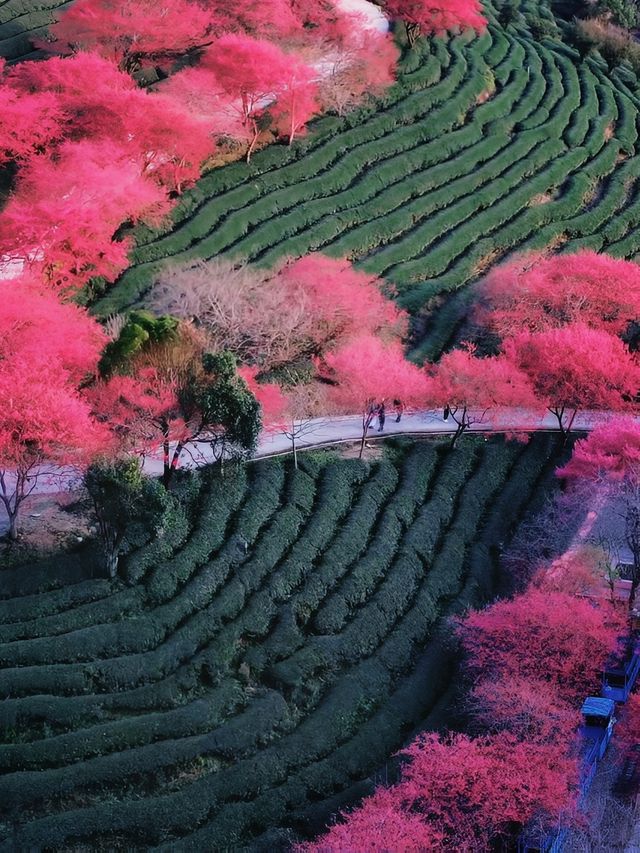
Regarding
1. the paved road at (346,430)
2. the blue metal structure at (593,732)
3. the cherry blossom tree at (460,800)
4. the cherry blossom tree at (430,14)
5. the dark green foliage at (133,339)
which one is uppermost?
the cherry blossom tree at (430,14)

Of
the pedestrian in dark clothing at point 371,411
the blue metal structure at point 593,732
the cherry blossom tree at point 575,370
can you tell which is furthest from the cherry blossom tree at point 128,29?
the blue metal structure at point 593,732

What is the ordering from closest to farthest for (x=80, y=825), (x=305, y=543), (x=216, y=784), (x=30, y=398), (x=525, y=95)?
1. (x=80, y=825)
2. (x=216, y=784)
3. (x=30, y=398)
4. (x=305, y=543)
5. (x=525, y=95)

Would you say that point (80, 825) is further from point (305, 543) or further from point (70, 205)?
point (70, 205)

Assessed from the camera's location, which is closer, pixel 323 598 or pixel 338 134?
pixel 323 598

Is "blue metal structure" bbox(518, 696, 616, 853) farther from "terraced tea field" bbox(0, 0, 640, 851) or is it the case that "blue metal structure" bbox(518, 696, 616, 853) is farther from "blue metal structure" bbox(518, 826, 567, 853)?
"terraced tea field" bbox(0, 0, 640, 851)

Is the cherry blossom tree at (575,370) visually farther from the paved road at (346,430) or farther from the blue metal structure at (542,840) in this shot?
the blue metal structure at (542,840)

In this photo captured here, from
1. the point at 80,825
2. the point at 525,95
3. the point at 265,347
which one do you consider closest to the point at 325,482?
the point at 265,347

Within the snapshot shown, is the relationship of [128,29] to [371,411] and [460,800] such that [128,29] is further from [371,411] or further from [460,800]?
[460,800]
